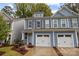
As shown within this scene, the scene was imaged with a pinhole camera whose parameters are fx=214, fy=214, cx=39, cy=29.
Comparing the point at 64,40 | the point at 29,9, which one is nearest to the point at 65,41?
the point at 64,40

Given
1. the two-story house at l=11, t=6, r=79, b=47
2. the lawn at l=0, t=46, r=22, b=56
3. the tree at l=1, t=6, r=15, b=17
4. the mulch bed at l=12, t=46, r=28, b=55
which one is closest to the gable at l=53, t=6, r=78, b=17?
the two-story house at l=11, t=6, r=79, b=47

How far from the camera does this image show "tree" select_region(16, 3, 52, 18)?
21.8ft

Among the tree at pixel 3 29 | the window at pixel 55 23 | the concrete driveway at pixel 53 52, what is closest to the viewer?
the concrete driveway at pixel 53 52

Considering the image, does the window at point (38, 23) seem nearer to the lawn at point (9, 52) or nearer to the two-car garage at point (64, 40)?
the two-car garage at point (64, 40)

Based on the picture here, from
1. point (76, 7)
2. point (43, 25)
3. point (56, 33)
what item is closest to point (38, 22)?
point (43, 25)

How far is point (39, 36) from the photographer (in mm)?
6805

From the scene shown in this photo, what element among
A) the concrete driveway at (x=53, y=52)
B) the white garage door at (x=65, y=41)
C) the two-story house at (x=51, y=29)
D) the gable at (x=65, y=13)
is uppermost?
the gable at (x=65, y=13)

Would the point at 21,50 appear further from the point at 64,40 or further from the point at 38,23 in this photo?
the point at 64,40

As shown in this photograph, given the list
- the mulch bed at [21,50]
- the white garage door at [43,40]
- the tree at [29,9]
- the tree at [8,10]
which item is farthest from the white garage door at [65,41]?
the tree at [8,10]

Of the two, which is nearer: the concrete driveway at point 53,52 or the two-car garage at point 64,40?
the concrete driveway at point 53,52

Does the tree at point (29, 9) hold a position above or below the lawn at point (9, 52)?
above

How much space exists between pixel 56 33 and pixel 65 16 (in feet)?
1.97

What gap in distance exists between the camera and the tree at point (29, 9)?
21.8 feet

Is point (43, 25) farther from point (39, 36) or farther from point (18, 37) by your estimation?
point (18, 37)
